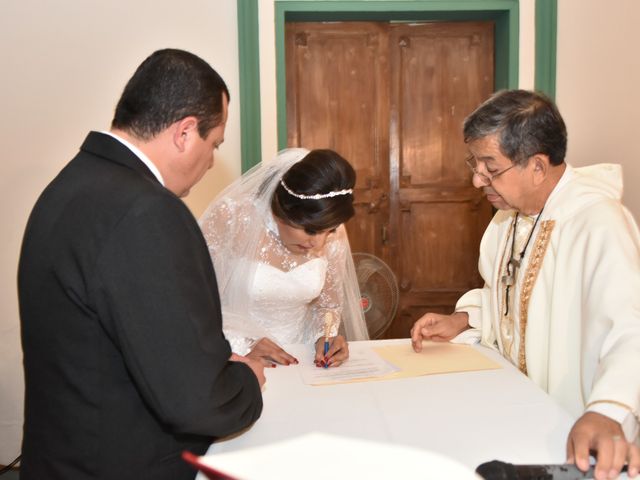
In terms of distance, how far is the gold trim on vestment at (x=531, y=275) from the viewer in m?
2.21

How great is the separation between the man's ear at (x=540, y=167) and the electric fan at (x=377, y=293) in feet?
5.52

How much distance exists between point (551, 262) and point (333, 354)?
862 millimetres

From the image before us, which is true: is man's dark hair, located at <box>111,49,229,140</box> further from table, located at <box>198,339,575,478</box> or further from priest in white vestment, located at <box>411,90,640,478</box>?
priest in white vestment, located at <box>411,90,640,478</box>

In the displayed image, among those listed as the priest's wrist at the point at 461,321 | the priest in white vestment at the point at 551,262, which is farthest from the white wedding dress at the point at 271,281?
the priest in white vestment at the point at 551,262

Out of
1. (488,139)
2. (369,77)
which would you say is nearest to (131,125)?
(488,139)

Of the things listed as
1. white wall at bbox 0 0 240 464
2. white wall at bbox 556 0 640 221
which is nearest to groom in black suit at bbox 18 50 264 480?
white wall at bbox 556 0 640 221

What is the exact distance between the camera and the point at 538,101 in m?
2.16

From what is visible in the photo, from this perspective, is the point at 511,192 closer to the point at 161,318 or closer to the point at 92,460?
the point at 161,318

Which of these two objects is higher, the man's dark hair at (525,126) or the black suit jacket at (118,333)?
the man's dark hair at (525,126)

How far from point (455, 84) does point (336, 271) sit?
91.0 inches

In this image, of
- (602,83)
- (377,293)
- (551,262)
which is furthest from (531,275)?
(602,83)

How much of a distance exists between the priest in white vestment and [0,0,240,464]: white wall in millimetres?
2430

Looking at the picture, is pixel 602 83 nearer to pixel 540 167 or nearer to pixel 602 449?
pixel 540 167

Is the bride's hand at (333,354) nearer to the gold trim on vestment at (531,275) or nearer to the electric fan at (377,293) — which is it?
the gold trim on vestment at (531,275)
